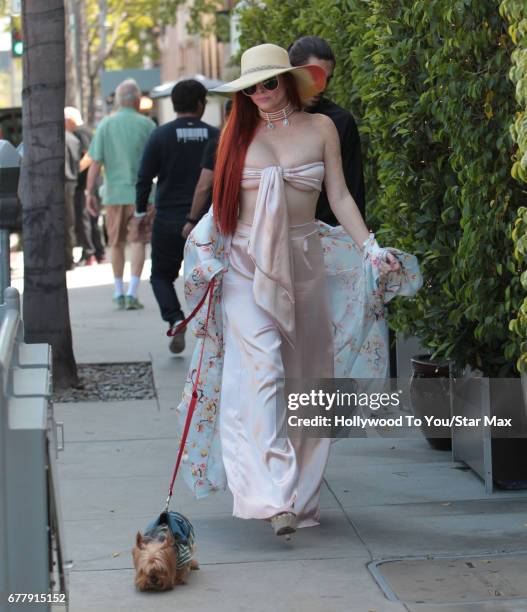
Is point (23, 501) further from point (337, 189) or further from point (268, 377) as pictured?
point (337, 189)

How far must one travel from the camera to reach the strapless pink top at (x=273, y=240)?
222 inches

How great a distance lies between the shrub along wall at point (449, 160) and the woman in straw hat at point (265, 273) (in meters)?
0.38

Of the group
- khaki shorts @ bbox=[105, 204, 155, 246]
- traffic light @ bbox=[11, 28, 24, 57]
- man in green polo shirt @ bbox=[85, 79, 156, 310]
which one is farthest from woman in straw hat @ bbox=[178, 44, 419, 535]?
traffic light @ bbox=[11, 28, 24, 57]

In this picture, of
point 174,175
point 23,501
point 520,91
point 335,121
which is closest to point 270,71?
point 520,91

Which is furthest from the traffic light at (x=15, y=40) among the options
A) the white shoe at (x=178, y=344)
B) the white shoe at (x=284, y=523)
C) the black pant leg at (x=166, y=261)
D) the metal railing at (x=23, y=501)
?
the metal railing at (x=23, y=501)

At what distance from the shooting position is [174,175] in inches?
415

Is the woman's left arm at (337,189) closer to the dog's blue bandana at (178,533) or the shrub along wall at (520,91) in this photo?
the shrub along wall at (520,91)

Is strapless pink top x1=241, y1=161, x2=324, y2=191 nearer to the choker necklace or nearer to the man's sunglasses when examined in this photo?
the choker necklace

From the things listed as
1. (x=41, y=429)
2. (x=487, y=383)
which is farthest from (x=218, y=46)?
(x=41, y=429)

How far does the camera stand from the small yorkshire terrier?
4965 mm

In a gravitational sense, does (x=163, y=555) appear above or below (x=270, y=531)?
above

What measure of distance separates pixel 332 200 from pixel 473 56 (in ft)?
2.57

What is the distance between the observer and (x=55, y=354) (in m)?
9.34

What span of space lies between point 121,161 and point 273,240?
844 centimetres
